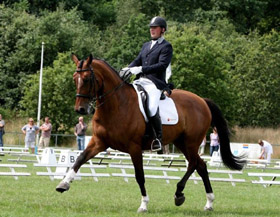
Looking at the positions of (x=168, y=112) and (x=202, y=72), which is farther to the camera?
(x=202, y=72)

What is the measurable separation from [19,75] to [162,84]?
41101 mm

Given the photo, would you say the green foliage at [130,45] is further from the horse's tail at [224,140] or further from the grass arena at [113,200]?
the horse's tail at [224,140]

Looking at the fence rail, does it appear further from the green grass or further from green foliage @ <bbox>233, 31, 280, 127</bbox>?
the green grass

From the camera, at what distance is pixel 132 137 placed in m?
11.8

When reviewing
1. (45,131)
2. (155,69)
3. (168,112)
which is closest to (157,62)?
(155,69)

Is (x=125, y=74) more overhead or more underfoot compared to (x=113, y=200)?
more overhead

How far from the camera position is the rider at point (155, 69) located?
12172 millimetres

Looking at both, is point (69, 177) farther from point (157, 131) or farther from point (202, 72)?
point (202, 72)

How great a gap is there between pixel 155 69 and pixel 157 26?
77cm

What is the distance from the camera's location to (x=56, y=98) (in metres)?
45.5

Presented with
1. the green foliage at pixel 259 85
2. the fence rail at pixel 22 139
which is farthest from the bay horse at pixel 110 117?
the green foliage at pixel 259 85

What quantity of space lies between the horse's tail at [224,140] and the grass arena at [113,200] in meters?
0.76

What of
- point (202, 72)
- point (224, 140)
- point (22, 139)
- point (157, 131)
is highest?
point (157, 131)

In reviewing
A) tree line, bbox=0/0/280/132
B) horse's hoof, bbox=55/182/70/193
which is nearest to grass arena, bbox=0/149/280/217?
horse's hoof, bbox=55/182/70/193
